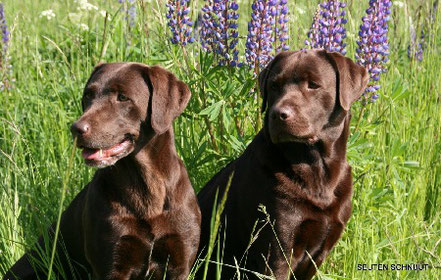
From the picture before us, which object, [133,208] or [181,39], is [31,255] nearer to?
[133,208]

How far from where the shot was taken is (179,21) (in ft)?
14.7

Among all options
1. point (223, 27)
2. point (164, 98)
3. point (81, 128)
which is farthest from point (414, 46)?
point (81, 128)

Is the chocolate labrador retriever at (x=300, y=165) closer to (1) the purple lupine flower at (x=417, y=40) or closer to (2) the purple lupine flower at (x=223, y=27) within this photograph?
(2) the purple lupine flower at (x=223, y=27)

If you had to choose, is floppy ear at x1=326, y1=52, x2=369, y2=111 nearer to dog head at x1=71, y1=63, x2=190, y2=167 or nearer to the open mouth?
dog head at x1=71, y1=63, x2=190, y2=167

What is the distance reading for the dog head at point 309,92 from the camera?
3629mm

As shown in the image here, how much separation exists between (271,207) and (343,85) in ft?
2.40

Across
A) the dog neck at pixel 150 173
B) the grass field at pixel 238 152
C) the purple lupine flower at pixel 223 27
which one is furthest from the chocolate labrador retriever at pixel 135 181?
the purple lupine flower at pixel 223 27

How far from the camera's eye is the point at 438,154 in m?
5.18

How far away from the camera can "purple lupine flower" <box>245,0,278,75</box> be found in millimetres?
4305

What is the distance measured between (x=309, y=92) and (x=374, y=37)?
2.95 feet

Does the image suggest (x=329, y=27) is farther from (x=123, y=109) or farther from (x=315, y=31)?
(x=123, y=109)

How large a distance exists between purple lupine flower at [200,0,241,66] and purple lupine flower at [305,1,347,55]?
50 cm

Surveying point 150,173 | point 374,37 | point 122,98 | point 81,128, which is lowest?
point 150,173

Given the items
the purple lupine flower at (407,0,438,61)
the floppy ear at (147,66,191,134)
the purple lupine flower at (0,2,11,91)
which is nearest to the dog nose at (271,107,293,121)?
the floppy ear at (147,66,191,134)
